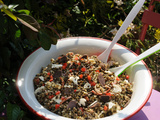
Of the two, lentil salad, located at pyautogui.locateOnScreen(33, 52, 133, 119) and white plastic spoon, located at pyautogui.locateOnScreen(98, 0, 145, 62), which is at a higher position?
white plastic spoon, located at pyautogui.locateOnScreen(98, 0, 145, 62)

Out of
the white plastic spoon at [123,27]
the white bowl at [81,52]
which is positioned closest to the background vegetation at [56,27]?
the white bowl at [81,52]

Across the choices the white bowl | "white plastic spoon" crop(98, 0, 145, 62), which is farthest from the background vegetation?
"white plastic spoon" crop(98, 0, 145, 62)

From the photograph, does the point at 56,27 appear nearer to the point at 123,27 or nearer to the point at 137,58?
the point at 123,27

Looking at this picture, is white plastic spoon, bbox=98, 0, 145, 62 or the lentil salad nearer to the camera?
the lentil salad

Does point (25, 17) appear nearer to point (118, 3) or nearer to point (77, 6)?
point (77, 6)

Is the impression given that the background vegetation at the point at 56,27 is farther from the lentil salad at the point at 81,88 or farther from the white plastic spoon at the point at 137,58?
the white plastic spoon at the point at 137,58

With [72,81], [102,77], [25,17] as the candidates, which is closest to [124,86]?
[102,77]

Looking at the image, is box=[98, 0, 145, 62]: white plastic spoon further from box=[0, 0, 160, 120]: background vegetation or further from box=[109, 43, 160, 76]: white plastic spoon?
box=[0, 0, 160, 120]: background vegetation
